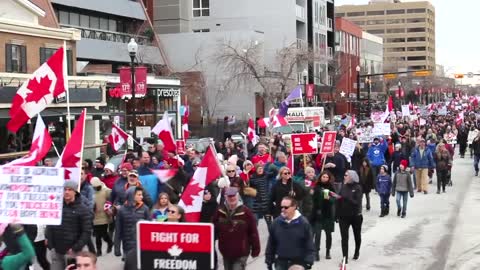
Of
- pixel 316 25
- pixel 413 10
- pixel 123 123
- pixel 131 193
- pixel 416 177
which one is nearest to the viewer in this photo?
pixel 131 193

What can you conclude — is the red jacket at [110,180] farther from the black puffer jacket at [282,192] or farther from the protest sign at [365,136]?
the protest sign at [365,136]

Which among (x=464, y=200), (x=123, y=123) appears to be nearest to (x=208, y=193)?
(x=464, y=200)

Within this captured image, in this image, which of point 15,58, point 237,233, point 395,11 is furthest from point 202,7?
point 395,11

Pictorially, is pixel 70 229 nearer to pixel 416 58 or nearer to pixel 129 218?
pixel 129 218

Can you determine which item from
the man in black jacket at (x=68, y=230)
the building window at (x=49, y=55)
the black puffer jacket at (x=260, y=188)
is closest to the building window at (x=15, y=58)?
the building window at (x=49, y=55)

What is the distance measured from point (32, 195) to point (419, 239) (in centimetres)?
858

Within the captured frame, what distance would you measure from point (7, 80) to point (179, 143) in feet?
37.2

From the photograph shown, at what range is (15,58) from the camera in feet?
105

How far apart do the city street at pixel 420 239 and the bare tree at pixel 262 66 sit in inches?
1387

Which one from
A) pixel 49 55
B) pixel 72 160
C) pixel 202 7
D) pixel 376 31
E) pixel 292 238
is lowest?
pixel 292 238

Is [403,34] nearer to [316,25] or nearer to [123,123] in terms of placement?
[316,25]

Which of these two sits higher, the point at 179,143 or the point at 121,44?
the point at 121,44

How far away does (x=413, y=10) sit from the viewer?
187000 millimetres

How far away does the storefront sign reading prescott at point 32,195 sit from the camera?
788 cm
